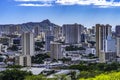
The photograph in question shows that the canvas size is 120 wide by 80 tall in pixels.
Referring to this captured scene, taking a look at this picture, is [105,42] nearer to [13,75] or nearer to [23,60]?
[23,60]

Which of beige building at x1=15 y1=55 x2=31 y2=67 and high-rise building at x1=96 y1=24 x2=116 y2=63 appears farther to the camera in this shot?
high-rise building at x1=96 y1=24 x2=116 y2=63

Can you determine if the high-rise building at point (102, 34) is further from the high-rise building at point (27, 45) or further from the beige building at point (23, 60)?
the beige building at point (23, 60)

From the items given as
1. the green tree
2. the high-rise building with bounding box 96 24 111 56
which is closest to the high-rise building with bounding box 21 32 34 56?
the high-rise building with bounding box 96 24 111 56

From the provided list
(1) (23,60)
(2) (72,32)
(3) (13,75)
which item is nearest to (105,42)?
(1) (23,60)

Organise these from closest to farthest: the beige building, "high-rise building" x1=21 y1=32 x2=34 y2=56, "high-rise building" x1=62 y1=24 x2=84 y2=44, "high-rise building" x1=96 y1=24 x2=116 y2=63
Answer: the beige building
"high-rise building" x1=96 y1=24 x2=116 y2=63
"high-rise building" x1=21 y1=32 x2=34 y2=56
"high-rise building" x1=62 y1=24 x2=84 y2=44

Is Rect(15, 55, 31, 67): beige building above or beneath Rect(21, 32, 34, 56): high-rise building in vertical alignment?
beneath

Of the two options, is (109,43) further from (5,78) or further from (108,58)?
(5,78)

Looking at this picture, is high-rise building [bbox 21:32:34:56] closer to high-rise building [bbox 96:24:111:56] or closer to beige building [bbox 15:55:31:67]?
high-rise building [bbox 96:24:111:56]

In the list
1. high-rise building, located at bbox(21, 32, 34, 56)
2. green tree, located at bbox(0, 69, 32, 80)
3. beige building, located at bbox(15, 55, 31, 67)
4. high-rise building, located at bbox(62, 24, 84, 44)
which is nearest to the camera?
green tree, located at bbox(0, 69, 32, 80)

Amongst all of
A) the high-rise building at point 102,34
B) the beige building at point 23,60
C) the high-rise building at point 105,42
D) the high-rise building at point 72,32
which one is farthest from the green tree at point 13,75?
the high-rise building at point 72,32
